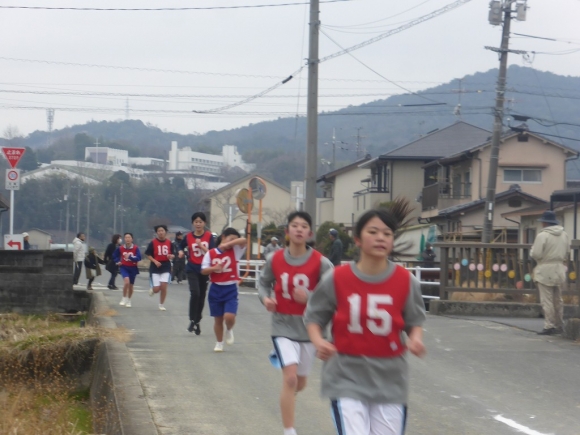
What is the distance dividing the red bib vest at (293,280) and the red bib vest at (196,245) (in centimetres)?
573

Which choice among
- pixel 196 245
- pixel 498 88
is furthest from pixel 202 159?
pixel 196 245

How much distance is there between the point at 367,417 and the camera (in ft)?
14.2

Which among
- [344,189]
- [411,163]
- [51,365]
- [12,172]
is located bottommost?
[51,365]

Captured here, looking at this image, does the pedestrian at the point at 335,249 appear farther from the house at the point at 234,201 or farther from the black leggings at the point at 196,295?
the house at the point at 234,201

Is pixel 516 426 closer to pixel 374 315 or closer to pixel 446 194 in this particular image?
pixel 374 315

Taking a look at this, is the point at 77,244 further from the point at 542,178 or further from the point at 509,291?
the point at 542,178

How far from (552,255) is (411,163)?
35.3 metres

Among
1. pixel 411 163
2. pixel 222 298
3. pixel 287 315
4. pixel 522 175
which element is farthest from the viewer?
pixel 411 163

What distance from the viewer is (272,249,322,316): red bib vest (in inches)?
250

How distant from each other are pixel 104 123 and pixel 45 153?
80.6 meters

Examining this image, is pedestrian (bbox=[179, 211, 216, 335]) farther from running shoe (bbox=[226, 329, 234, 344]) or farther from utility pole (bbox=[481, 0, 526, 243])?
utility pole (bbox=[481, 0, 526, 243])

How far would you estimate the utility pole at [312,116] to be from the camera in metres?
21.7

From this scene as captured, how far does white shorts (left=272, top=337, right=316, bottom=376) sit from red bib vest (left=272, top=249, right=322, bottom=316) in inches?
Answer: 8.7

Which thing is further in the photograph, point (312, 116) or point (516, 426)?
point (312, 116)
